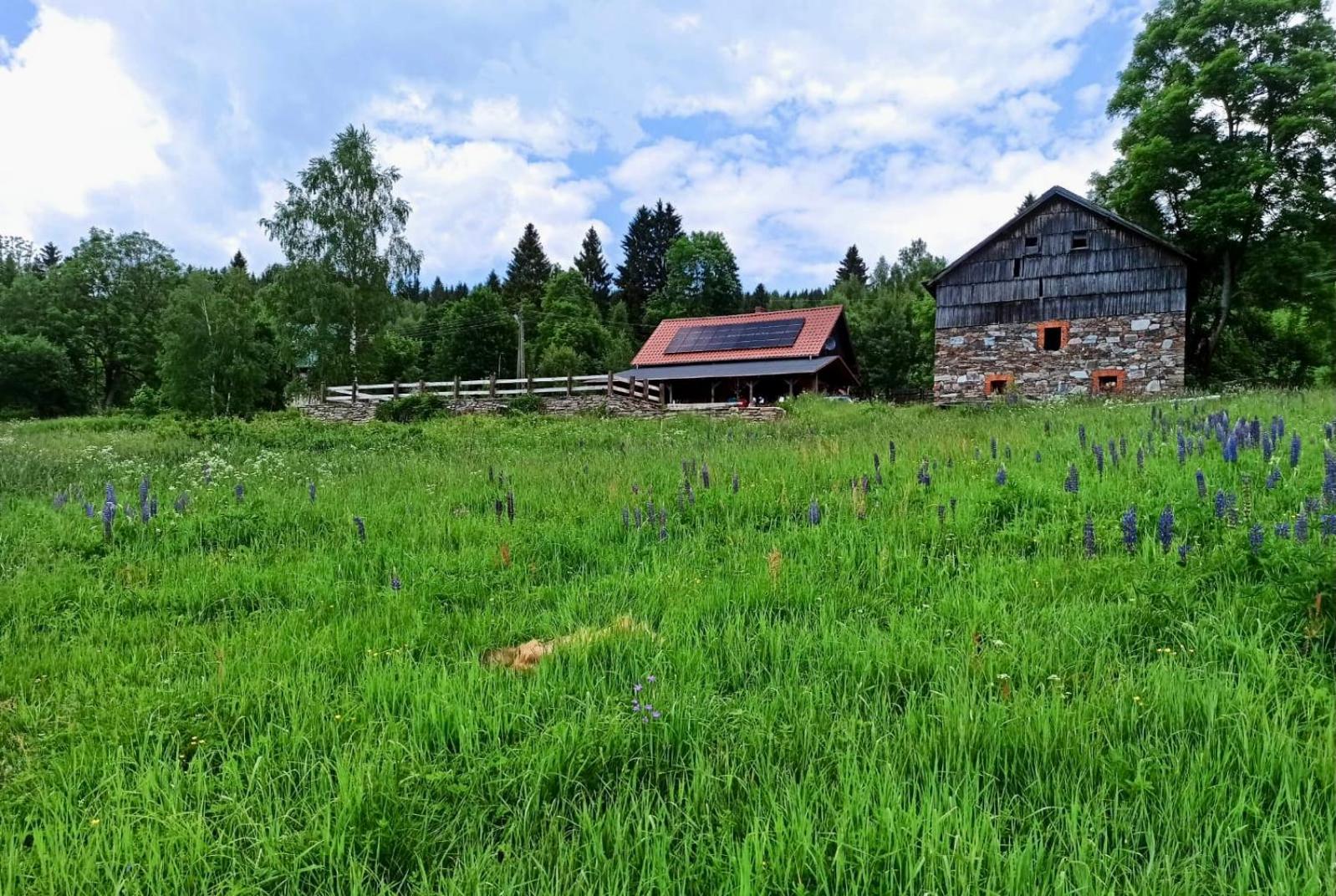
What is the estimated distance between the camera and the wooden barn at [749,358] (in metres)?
35.6

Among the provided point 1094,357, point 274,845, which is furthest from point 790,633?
point 1094,357

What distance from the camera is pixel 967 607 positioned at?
348cm

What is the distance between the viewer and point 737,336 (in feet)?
127

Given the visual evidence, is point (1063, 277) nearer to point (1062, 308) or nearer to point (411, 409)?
point (1062, 308)

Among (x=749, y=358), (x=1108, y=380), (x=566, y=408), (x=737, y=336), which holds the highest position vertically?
(x=737, y=336)

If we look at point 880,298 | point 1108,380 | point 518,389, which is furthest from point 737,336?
point 880,298

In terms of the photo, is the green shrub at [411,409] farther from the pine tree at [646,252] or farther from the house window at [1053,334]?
the pine tree at [646,252]

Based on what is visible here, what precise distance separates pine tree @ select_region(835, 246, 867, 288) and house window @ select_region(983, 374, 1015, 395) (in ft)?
231

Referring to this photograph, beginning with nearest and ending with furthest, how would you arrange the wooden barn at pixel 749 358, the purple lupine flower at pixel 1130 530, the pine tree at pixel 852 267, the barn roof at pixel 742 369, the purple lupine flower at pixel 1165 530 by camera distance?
the purple lupine flower at pixel 1165 530 → the purple lupine flower at pixel 1130 530 → the barn roof at pixel 742 369 → the wooden barn at pixel 749 358 → the pine tree at pixel 852 267

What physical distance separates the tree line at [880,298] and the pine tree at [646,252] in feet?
61.1

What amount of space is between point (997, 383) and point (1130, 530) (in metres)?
27.6

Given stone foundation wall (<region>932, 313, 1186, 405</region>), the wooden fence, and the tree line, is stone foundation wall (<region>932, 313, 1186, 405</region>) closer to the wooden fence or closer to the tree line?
the tree line

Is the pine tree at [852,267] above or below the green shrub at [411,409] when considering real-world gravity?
above

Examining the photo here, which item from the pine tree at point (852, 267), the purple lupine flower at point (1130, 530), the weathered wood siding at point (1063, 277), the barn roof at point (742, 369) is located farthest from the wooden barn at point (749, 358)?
the pine tree at point (852, 267)
